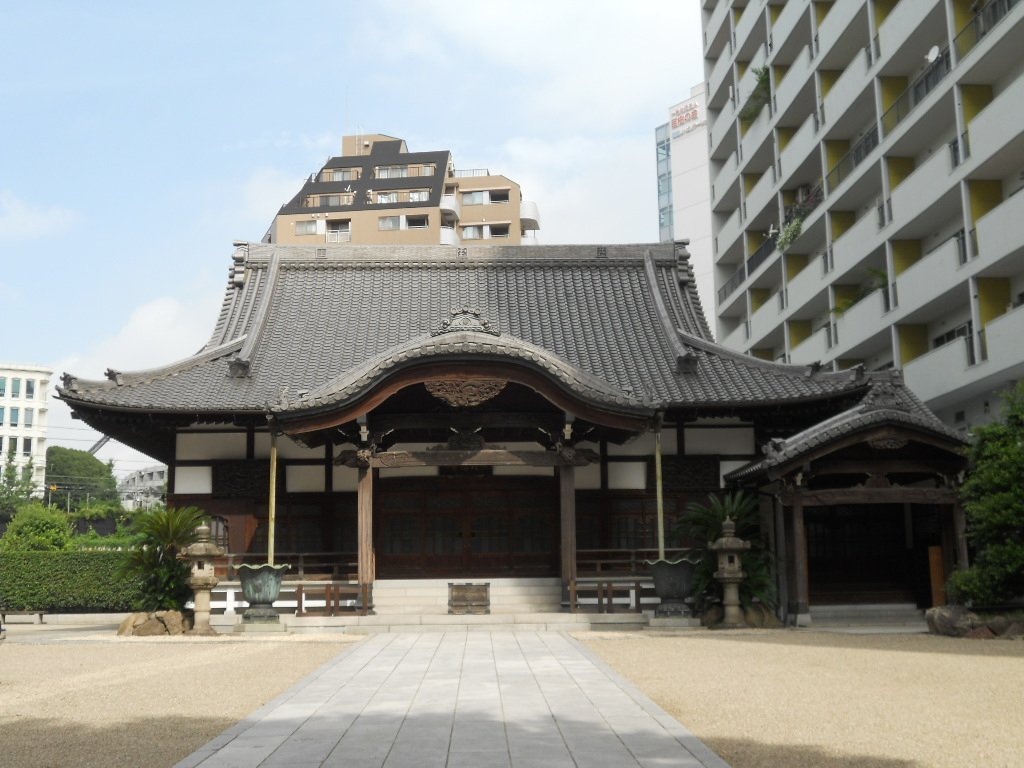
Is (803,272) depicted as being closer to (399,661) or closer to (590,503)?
(590,503)

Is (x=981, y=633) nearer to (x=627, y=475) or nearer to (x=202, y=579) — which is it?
(x=627, y=475)

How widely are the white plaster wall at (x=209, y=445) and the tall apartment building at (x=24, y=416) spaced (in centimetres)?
8340

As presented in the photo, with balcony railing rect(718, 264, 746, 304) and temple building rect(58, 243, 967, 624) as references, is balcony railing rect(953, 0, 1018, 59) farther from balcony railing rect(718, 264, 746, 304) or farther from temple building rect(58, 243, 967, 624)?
balcony railing rect(718, 264, 746, 304)

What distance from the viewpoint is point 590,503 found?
2205 cm

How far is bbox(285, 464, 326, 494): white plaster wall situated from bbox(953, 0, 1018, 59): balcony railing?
17511 millimetres

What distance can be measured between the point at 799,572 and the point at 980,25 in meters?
13.6

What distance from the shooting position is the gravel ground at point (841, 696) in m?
7.39

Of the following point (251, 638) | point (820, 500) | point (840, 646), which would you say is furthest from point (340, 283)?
point (840, 646)

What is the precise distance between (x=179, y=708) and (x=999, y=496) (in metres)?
12.8

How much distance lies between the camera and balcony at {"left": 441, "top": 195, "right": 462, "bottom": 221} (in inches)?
2852

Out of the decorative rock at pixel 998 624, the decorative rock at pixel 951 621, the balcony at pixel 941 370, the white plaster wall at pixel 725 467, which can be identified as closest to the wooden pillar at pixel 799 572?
the decorative rock at pixel 951 621

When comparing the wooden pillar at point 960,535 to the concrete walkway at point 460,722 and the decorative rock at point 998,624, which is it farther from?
the concrete walkway at point 460,722

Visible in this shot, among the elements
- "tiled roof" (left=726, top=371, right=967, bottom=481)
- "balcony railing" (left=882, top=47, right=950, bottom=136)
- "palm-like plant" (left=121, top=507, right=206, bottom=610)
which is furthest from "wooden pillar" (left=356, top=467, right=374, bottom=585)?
"balcony railing" (left=882, top=47, right=950, bottom=136)

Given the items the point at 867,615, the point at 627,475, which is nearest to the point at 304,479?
the point at 627,475
